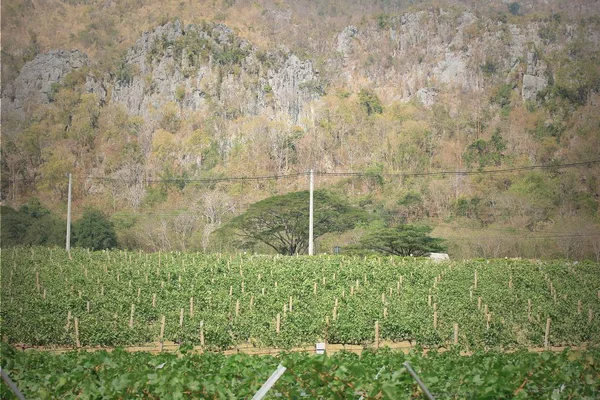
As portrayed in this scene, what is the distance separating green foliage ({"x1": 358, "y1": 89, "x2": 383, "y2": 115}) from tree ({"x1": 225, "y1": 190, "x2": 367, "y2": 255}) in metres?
33.9

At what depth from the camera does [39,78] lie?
3506 inches

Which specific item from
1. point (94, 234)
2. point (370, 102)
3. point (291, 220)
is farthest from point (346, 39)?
point (291, 220)

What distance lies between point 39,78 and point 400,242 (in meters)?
58.6

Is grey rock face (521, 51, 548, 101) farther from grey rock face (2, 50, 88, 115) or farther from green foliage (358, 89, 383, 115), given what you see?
grey rock face (2, 50, 88, 115)

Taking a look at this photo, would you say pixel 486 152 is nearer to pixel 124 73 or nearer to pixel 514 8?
pixel 514 8

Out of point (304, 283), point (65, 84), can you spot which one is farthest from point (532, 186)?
point (65, 84)

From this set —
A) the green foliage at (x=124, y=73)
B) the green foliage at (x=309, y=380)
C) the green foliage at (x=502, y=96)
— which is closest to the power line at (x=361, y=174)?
the green foliage at (x=502, y=96)

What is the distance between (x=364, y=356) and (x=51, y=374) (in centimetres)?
385

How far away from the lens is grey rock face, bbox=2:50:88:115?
287 ft

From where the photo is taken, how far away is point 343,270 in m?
26.6

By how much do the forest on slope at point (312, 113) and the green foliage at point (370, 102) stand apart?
0.22m

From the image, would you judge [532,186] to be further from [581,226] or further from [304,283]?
[304,283]

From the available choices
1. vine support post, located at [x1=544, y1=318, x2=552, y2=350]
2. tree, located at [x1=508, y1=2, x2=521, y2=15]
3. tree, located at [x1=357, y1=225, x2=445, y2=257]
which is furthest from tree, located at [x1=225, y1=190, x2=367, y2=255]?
tree, located at [x1=508, y1=2, x2=521, y2=15]

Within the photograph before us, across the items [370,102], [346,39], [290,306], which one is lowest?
[290,306]
